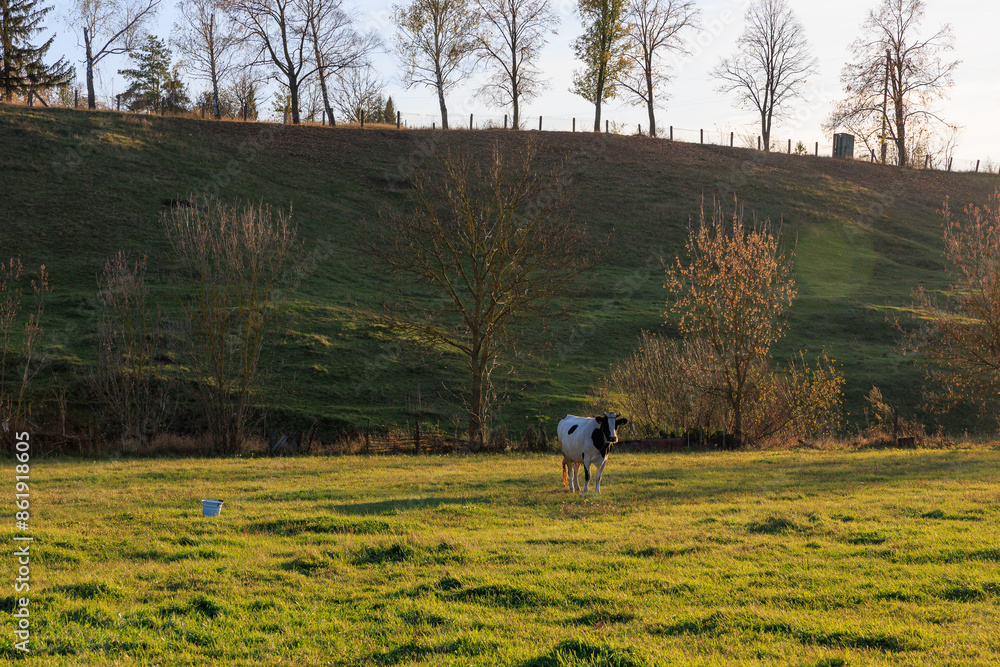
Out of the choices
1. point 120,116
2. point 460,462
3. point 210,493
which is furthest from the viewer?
point 120,116

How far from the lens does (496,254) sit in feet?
96.3

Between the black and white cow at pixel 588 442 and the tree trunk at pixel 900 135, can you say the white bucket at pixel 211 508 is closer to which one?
the black and white cow at pixel 588 442

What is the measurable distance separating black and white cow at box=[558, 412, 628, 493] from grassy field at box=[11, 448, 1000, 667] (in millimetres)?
762

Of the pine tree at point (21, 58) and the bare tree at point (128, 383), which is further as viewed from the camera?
the pine tree at point (21, 58)

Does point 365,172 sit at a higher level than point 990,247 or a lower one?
higher

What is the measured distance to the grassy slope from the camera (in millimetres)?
36469

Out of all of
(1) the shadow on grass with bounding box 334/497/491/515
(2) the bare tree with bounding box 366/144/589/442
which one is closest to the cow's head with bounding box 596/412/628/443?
(1) the shadow on grass with bounding box 334/497/491/515

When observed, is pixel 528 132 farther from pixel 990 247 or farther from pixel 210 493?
pixel 210 493

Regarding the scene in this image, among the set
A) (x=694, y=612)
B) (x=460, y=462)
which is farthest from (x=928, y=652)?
(x=460, y=462)

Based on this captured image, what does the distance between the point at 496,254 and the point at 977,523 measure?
A: 64.7 feet

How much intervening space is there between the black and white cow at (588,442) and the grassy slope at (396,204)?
48.4 feet

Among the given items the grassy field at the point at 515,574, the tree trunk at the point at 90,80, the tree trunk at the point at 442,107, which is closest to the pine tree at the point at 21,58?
the tree trunk at the point at 90,80

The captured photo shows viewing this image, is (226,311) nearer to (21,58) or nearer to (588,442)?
(588,442)

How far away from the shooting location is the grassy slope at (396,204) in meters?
36.5
